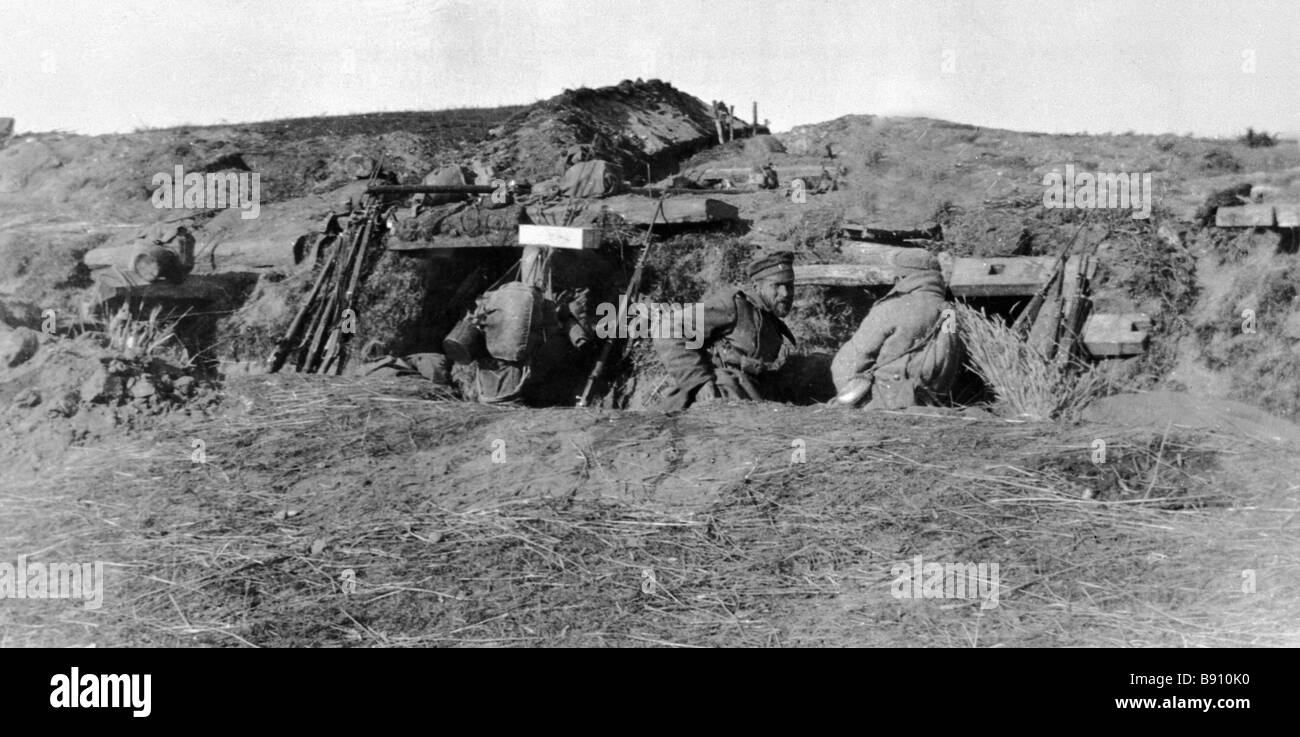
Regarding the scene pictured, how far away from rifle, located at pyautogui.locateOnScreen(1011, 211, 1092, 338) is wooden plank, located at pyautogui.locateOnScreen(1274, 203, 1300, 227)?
1.38m

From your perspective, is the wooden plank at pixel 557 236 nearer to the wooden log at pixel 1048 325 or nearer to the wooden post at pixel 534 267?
the wooden post at pixel 534 267

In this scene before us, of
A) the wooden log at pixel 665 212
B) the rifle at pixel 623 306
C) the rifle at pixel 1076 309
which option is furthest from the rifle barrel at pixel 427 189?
the rifle at pixel 1076 309

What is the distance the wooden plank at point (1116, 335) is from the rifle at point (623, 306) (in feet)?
11.2

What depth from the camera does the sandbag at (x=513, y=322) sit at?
11.1 m

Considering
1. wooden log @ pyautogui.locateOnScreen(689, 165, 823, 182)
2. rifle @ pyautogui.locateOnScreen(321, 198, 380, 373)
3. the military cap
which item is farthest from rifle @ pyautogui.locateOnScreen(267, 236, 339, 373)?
wooden log @ pyautogui.locateOnScreen(689, 165, 823, 182)

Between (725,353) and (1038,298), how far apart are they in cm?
231

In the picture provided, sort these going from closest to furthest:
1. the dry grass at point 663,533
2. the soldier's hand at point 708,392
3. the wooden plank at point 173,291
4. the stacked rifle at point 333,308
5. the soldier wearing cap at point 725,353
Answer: the dry grass at point 663,533, the soldier's hand at point 708,392, the soldier wearing cap at point 725,353, the stacked rifle at point 333,308, the wooden plank at point 173,291

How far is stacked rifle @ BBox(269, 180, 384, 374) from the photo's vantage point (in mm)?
11188

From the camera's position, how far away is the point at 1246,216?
35.8 feet

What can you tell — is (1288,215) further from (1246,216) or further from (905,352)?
(905,352)

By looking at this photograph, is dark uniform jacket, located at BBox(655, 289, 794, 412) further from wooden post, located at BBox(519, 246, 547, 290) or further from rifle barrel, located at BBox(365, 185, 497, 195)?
rifle barrel, located at BBox(365, 185, 497, 195)

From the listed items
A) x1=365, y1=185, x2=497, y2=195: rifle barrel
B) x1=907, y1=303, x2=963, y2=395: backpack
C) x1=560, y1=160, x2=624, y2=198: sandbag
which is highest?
x1=560, y1=160, x2=624, y2=198: sandbag

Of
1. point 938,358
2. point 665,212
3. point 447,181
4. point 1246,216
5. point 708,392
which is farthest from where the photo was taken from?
point 447,181

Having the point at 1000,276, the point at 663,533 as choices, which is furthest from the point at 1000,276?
the point at 663,533
